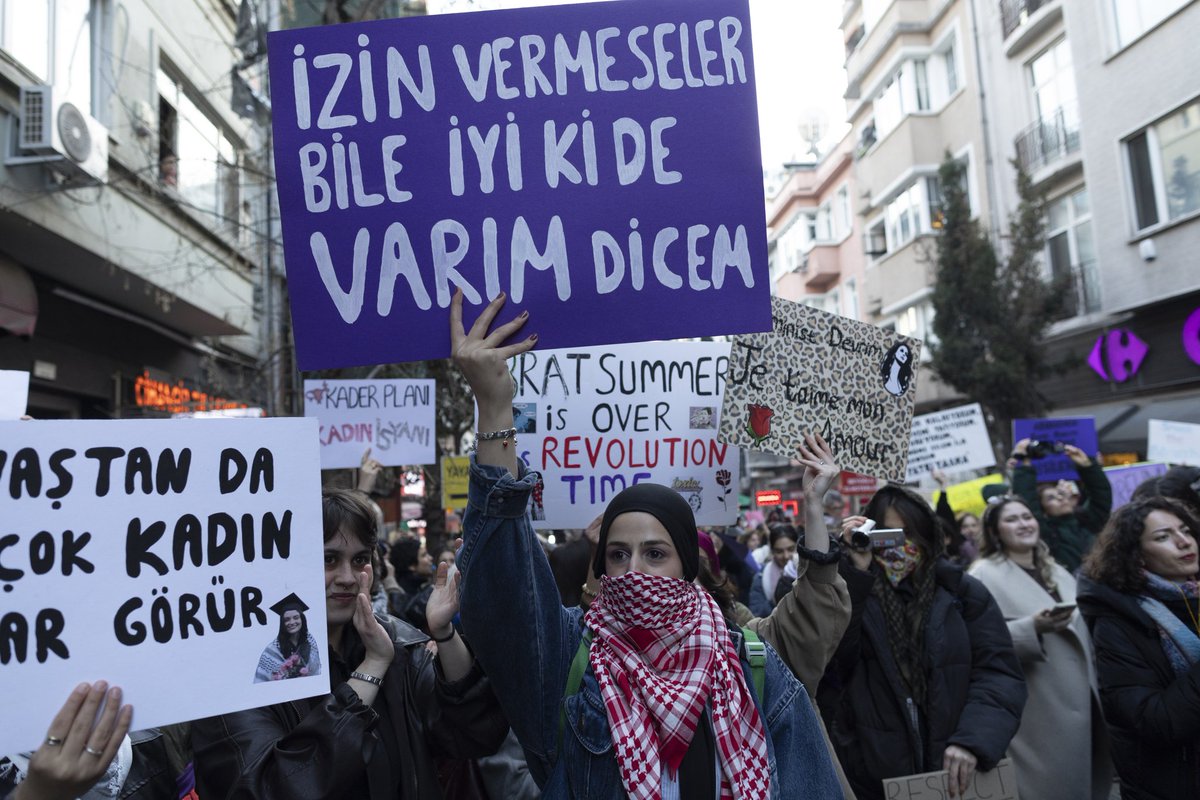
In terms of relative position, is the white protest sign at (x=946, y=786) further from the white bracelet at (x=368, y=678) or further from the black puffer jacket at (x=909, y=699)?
the white bracelet at (x=368, y=678)

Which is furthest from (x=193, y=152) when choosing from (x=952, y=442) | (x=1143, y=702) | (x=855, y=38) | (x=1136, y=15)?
(x=855, y=38)

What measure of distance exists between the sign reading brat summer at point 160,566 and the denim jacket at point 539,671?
0.34m

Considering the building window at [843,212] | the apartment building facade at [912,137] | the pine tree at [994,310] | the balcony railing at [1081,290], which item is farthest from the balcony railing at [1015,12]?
the building window at [843,212]

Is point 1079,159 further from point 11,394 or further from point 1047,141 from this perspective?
point 11,394

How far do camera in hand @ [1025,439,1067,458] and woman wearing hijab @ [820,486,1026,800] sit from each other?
10.0ft

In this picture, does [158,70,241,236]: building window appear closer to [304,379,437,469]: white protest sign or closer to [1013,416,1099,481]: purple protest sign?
[304,379,437,469]: white protest sign

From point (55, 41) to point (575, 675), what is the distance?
9.74 meters

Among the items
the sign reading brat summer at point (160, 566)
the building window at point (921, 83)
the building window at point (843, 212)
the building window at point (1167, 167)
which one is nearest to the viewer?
the sign reading brat summer at point (160, 566)

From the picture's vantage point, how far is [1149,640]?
3.41 meters

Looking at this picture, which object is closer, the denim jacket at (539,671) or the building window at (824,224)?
the denim jacket at (539,671)

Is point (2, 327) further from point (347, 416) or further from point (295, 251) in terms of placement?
point (295, 251)

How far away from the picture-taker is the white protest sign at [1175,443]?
843 cm

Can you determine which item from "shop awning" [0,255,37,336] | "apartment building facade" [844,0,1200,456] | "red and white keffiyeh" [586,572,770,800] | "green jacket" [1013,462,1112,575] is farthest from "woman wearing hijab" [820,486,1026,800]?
"apartment building facade" [844,0,1200,456]

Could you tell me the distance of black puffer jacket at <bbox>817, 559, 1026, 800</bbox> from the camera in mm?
3414
